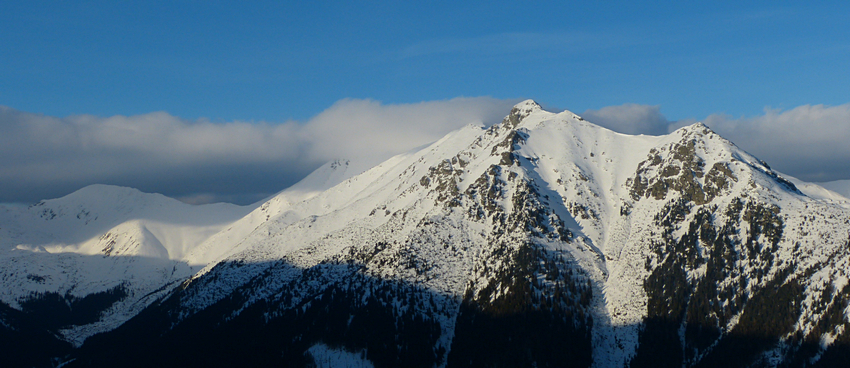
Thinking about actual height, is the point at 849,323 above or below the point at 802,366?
above

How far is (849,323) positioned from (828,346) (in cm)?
1008

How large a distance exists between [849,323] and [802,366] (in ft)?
65.4

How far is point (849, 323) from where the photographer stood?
199 m

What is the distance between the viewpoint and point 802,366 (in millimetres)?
196875

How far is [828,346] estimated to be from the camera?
197250 millimetres

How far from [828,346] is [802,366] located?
9.93m
